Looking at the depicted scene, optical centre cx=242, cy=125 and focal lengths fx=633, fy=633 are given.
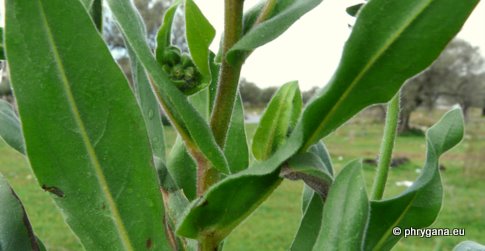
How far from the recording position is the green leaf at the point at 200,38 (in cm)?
61

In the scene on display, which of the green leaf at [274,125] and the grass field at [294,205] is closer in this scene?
the green leaf at [274,125]

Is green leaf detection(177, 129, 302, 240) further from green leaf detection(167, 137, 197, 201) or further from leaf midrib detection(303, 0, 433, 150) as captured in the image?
green leaf detection(167, 137, 197, 201)

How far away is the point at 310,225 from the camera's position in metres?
0.65

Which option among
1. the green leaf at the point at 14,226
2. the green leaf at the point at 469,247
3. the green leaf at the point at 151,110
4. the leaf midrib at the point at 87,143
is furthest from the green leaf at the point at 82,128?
the green leaf at the point at 469,247

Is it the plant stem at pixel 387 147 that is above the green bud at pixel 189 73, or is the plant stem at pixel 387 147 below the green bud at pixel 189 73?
below

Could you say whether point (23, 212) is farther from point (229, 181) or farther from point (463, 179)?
point (463, 179)

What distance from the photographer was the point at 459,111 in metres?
0.70

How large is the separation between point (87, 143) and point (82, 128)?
0.01m

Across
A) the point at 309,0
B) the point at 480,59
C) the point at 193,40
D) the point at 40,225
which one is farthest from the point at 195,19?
the point at 480,59

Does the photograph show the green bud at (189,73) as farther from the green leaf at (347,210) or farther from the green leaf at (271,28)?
the green leaf at (347,210)

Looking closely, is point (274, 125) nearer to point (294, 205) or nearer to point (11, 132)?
point (11, 132)

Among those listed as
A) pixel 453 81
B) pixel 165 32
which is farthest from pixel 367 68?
pixel 453 81

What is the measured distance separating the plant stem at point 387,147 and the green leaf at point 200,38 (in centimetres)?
18

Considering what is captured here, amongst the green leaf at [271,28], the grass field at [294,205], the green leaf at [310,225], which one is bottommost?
the grass field at [294,205]
